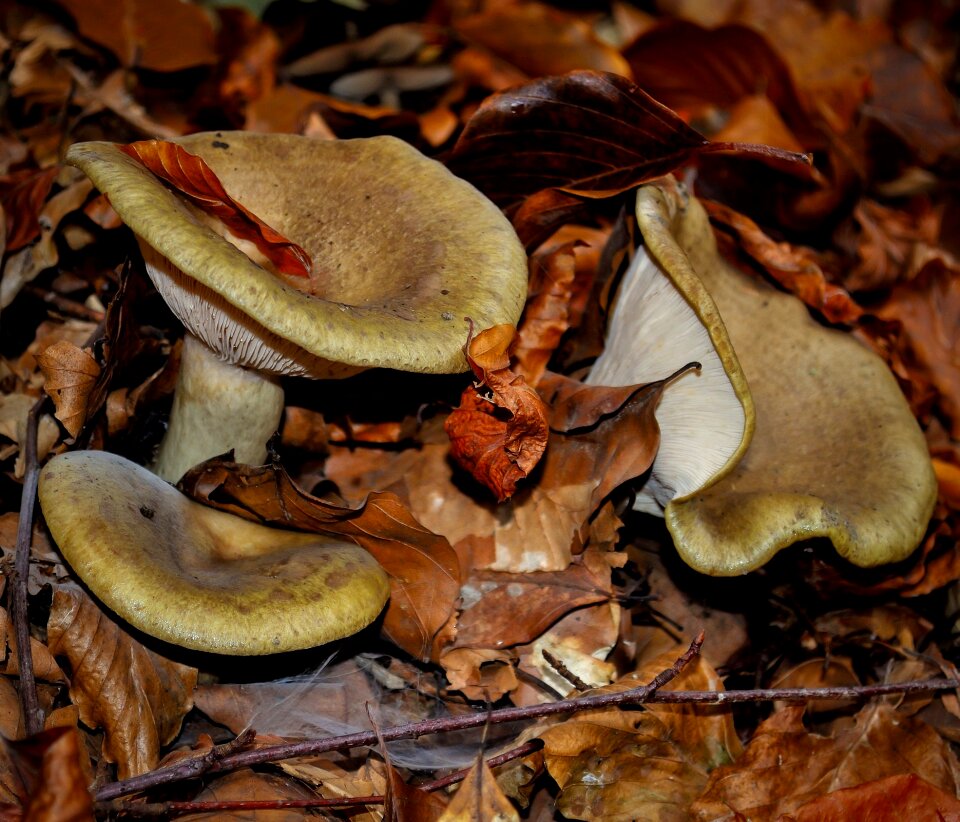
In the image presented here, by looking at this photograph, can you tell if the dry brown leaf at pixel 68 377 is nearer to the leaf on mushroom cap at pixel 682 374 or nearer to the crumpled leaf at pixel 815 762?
the leaf on mushroom cap at pixel 682 374

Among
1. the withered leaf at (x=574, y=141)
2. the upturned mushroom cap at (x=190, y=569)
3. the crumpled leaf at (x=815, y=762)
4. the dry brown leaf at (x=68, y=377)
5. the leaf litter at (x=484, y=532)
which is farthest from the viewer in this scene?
the withered leaf at (x=574, y=141)

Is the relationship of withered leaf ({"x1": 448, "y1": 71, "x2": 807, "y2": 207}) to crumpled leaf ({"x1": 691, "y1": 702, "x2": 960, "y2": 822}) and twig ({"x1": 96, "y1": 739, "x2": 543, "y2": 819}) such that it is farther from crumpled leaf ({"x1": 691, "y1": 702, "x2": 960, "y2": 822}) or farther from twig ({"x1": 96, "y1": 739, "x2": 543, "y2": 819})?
twig ({"x1": 96, "y1": 739, "x2": 543, "y2": 819})

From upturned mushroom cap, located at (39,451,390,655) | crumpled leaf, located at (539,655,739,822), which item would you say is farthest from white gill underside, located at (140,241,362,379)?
crumpled leaf, located at (539,655,739,822)

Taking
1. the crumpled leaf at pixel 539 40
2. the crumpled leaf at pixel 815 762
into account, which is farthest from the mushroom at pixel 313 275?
the crumpled leaf at pixel 539 40

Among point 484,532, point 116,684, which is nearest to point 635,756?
point 484,532

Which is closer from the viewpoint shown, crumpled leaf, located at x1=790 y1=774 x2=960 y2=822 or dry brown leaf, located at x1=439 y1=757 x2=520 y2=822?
dry brown leaf, located at x1=439 y1=757 x2=520 y2=822

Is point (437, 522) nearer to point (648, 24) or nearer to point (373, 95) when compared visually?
point (373, 95)

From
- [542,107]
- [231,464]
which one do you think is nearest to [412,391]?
[231,464]
